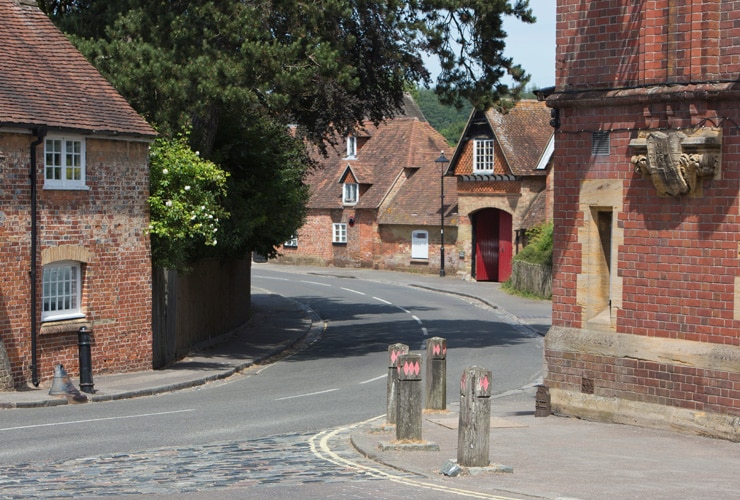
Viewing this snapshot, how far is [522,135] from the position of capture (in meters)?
57.0

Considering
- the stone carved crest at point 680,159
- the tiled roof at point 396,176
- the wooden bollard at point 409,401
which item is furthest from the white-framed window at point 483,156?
the wooden bollard at point 409,401

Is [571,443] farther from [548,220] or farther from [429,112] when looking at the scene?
[429,112]

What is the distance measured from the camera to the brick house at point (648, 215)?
48.5 ft

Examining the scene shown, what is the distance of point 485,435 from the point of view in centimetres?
1241

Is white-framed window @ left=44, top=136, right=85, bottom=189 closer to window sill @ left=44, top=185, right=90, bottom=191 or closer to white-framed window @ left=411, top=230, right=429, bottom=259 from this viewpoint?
window sill @ left=44, top=185, right=90, bottom=191

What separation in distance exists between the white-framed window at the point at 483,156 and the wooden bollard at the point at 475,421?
146 ft

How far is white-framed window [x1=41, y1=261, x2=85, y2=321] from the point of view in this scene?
22547 millimetres

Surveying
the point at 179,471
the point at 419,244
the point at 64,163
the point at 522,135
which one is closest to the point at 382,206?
the point at 419,244

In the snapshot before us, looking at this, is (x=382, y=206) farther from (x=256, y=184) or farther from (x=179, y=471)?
(x=179, y=471)

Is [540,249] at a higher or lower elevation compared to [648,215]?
lower

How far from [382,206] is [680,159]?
49248mm

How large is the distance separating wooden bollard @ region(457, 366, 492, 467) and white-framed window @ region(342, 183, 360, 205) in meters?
53.5

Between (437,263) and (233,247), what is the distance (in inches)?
1283

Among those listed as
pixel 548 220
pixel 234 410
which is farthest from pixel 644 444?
pixel 548 220
